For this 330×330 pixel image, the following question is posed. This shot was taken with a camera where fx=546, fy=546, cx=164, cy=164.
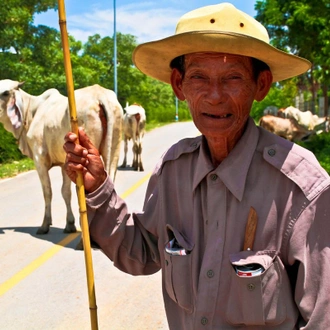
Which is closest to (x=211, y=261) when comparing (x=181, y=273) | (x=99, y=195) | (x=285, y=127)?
(x=181, y=273)

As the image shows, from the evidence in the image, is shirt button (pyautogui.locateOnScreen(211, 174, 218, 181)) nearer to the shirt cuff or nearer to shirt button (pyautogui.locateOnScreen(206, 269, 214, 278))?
shirt button (pyautogui.locateOnScreen(206, 269, 214, 278))

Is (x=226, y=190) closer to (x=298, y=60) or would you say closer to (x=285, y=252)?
(x=285, y=252)

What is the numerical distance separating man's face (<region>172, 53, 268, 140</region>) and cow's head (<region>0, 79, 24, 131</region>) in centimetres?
651

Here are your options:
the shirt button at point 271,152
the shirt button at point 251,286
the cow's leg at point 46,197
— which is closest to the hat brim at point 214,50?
the shirt button at point 271,152

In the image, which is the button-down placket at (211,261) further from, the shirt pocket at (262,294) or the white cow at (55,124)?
the white cow at (55,124)

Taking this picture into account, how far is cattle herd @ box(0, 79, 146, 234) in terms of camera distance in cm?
741

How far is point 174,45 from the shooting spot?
231 centimetres

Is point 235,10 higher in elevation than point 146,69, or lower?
higher

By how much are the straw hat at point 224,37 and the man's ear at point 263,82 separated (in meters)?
0.04

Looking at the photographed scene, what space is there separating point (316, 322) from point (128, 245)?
3.06 ft

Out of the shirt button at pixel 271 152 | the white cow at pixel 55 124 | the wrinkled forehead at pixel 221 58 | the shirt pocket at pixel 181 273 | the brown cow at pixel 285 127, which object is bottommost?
the brown cow at pixel 285 127

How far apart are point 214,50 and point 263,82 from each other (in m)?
0.35

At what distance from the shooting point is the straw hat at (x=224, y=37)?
7.02 feet

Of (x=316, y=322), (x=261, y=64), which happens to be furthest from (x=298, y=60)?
(x=316, y=322)
